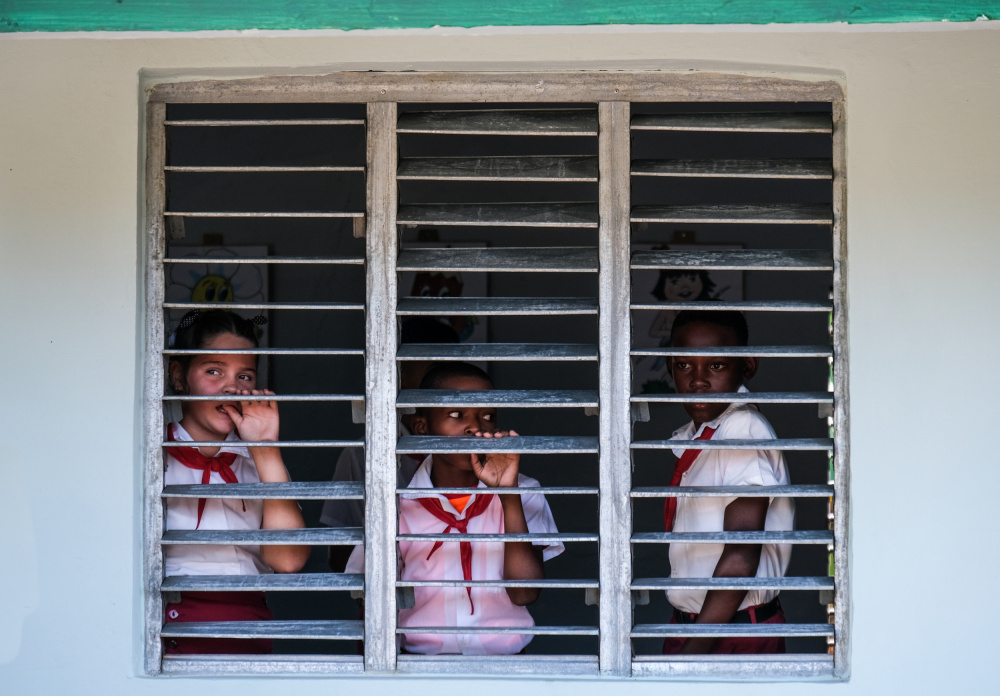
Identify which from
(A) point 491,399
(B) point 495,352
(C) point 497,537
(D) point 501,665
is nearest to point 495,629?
(D) point 501,665

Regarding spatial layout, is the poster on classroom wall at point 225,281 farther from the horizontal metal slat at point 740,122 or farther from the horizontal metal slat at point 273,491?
the horizontal metal slat at point 740,122

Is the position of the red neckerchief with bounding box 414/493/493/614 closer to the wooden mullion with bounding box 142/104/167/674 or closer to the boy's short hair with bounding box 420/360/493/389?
the boy's short hair with bounding box 420/360/493/389

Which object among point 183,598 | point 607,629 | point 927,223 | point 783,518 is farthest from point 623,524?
point 183,598

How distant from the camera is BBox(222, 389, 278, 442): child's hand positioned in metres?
2.51

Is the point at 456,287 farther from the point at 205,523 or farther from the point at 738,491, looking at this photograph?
the point at 738,491

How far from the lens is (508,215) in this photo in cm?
242

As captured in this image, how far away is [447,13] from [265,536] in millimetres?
1268

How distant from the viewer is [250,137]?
4.71m

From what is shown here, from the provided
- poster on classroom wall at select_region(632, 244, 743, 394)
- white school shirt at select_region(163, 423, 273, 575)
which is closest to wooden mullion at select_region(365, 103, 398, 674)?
white school shirt at select_region(163, 423, 273, 575)

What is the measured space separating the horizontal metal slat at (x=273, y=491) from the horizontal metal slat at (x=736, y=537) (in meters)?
0.68

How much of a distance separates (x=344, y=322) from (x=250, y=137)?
96 centimetres

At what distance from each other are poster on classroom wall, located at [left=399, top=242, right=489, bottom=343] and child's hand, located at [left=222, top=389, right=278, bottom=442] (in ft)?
7.31

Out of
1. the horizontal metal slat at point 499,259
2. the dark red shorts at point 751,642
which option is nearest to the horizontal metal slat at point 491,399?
the horizontal metal slat at point 499,259

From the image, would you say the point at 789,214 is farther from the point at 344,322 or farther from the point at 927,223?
the point at 344,322
